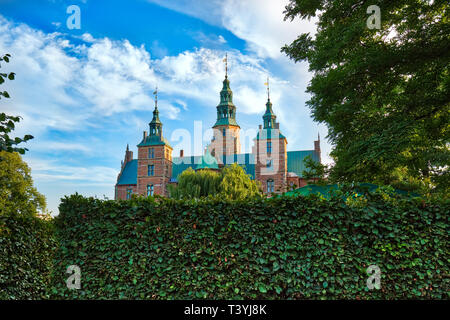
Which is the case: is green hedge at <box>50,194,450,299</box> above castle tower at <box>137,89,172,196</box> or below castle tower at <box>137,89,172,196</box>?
below

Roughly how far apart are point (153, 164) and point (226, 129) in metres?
13.1

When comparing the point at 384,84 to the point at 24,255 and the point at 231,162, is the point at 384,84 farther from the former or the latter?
the point at 231,162

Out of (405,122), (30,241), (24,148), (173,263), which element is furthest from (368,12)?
(30,241)

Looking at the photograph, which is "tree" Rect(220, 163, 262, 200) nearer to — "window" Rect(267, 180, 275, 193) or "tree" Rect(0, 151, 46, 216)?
"window" Rect(267, 180, 275, 193)

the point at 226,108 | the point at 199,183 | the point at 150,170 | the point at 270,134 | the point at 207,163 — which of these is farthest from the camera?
the point at 226,108

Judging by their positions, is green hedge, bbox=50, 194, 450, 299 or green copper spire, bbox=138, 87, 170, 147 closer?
green hedge, bbox=50, 194, 450, 299

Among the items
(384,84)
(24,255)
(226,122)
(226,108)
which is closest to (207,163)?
(226,122)

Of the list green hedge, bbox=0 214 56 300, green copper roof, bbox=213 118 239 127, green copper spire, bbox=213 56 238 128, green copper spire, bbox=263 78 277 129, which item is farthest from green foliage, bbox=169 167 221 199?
green hedge, bbox=0 214 56 300

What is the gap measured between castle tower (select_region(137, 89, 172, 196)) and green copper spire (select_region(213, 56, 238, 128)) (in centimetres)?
1047

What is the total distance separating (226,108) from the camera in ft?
158

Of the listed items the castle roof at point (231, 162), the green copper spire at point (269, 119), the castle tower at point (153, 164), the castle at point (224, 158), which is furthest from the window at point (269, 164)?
the castle tower at point (153, 164)

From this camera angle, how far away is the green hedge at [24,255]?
595 centimetres

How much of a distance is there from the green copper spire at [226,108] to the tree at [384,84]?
38247 mm

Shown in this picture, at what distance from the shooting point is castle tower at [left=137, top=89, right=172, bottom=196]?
4116 centimetres
